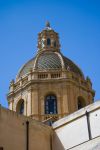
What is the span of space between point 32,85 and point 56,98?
2869mm

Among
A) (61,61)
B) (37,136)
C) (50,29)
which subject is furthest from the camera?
(50,29)

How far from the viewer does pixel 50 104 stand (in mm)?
37281

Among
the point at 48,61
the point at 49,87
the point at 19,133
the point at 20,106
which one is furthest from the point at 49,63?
the point at 19,133

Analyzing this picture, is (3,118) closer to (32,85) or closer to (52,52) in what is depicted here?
(32,85)

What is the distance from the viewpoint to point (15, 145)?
23.3 meters

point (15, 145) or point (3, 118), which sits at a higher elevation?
point (3, 118)

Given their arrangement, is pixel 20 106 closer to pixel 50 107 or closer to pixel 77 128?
pixel 50 107

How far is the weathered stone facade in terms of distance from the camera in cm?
3659

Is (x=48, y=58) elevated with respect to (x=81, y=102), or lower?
elevated

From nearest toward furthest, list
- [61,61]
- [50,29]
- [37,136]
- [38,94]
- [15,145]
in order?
[15,145]
[37,136]
[38,94]
[61,61]
[50,29]

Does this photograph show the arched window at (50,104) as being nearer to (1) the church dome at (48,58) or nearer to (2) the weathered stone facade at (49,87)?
(2) the weathered stone facade at (49,87)

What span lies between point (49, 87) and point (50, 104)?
5.76 feet

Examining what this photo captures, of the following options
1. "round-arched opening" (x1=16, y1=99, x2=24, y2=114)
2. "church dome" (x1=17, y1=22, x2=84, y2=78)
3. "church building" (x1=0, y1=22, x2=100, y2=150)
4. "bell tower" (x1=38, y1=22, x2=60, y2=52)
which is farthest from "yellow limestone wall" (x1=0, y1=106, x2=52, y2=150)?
Result: "bell tower" (x1=38, y1=22, x2=60, y2=52)

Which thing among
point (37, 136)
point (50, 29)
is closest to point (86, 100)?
point (50, 29)
